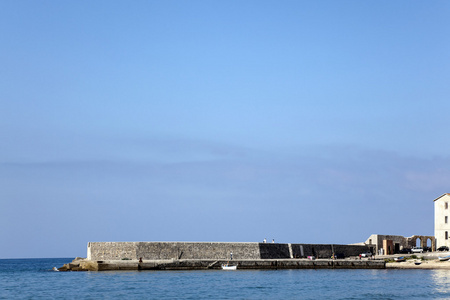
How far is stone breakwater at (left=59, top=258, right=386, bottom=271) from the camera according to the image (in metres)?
56.0

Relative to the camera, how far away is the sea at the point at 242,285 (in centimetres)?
4022

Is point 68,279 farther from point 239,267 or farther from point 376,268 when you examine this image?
point 376,268

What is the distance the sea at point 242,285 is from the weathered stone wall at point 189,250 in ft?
9.12

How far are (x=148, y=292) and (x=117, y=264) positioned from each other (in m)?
15.8

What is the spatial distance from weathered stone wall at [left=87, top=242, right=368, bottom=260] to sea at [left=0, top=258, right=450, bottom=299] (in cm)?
278

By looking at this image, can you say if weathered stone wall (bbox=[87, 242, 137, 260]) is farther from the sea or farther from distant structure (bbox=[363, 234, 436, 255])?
distant structure (bbox=[363, 234, 436, 255])

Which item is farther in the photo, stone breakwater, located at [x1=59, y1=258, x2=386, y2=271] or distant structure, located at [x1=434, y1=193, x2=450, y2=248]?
distant structure, located at [x1=434, y1=193, x2=450, y2=248]

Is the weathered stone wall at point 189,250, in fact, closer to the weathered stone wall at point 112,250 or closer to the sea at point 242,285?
the weathered stone wall at point 112,250

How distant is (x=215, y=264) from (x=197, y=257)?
203 cm

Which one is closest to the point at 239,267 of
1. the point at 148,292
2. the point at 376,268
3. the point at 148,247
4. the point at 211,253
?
the point at 211,253

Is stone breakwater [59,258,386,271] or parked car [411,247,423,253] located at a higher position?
parked car [411,247,423,253]

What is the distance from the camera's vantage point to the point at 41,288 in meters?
48.1

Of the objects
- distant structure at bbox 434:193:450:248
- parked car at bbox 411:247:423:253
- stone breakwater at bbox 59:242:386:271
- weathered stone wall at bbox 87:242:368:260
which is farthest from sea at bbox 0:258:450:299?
distant structure at bbox 434:193:450:248

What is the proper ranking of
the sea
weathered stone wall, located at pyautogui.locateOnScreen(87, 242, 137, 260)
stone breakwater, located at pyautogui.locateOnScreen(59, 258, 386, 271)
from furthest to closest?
weathered stone wall, located at pyautogui.locateOnScreen(87, 242, 137, 260) → stone breakwater, located at pyautogui.locateOnScreen(59, 258, 386, 271) → the sea
